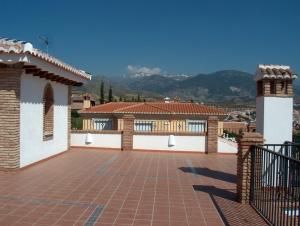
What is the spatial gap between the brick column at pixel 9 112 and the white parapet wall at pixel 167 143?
719cm

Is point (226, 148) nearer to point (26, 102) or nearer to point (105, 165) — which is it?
point (105, 165)

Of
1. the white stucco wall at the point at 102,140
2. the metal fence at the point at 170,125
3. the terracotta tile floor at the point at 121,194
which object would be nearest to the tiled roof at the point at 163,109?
the metal fence at the point at 170,125

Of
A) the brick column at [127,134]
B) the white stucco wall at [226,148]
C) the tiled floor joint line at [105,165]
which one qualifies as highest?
the brick column at [127,134]

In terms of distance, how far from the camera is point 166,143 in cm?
1666

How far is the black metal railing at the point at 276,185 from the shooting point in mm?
5645

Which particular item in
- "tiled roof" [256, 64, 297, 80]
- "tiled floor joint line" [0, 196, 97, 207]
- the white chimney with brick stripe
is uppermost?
"tiled roof" [256, 64, 297, 80]

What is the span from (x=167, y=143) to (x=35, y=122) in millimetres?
6782

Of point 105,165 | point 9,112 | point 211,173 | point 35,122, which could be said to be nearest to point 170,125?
point 105,165

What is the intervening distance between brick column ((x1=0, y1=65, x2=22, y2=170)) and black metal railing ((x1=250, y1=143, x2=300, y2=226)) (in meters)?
6.75

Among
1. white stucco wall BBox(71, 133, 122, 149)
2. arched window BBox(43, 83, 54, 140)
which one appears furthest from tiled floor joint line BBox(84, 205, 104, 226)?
white stucco wall BBox(71, 133, 122, 149)

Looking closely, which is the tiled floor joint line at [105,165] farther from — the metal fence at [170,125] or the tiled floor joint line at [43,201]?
the metal fence at [170,125]

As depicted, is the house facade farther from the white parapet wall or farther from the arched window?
the white parapet wall

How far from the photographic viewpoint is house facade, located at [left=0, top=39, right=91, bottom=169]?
989 centimetres

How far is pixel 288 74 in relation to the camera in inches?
342
